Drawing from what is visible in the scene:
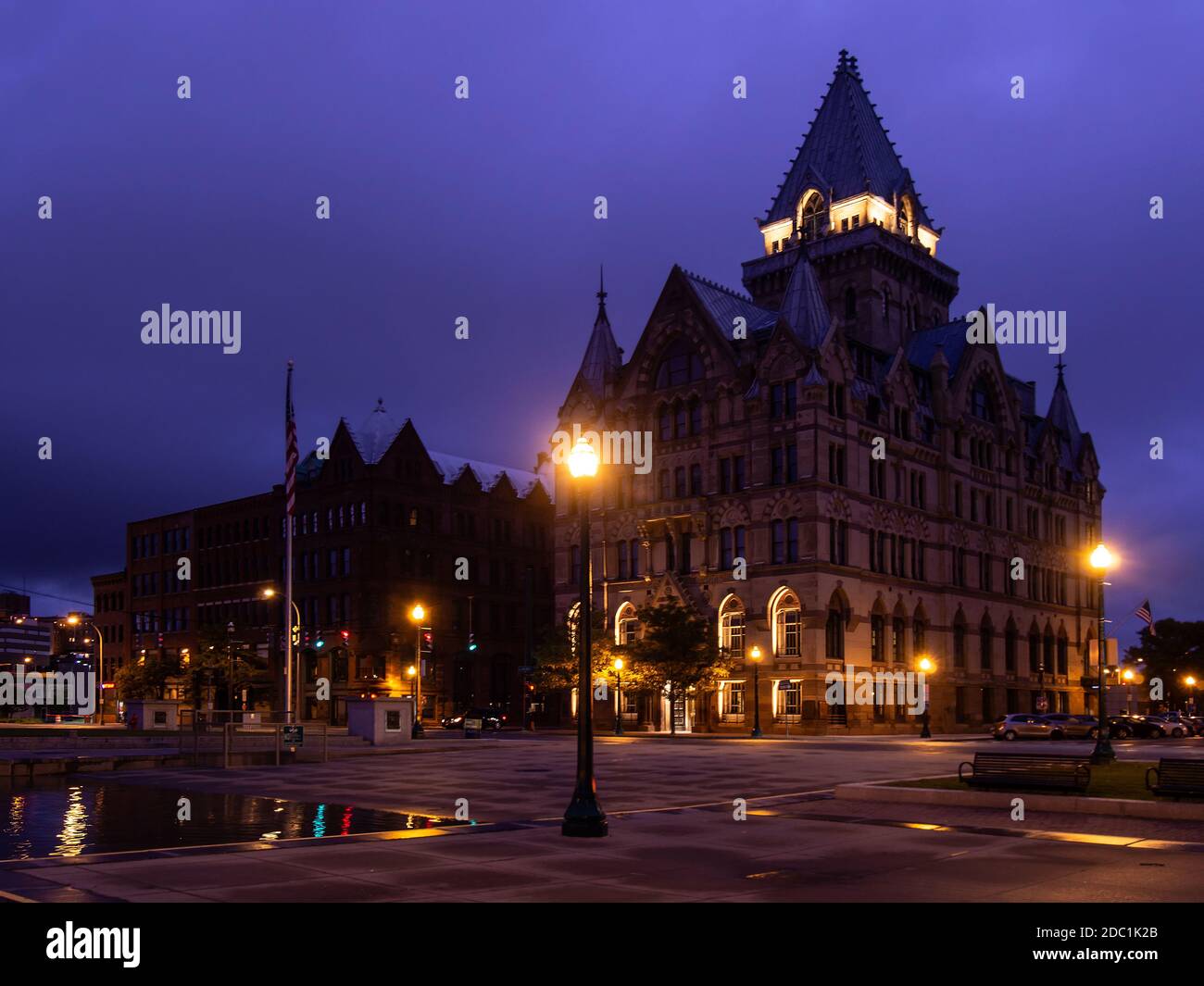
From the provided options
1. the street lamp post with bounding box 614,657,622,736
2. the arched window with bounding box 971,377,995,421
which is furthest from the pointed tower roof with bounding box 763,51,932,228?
the street lamp post with bounding box 614,657,622,736

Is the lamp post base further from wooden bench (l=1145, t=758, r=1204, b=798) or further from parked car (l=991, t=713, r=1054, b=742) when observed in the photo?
parked car (l=991, t=713, r=1054, b=742)

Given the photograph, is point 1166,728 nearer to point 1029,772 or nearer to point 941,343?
point 941,343

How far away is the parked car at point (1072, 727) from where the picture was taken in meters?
58.5

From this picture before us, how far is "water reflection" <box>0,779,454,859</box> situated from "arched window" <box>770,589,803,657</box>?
1904 inches

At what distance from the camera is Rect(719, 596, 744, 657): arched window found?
247 ft

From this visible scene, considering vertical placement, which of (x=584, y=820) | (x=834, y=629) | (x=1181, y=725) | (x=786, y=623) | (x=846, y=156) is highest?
(x=846, y=156)

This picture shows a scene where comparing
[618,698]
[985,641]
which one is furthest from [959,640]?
[618,698]

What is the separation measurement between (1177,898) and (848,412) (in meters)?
62.6

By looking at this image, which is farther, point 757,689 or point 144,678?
point 144,678

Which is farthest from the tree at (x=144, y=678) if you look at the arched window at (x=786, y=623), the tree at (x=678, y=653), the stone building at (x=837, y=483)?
the arched window at (x=786, y=623)

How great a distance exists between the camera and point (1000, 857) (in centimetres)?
1630

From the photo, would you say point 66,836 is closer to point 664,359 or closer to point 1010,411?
point 664,359

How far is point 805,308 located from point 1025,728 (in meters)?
29.2

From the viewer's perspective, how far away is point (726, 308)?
81500mm
